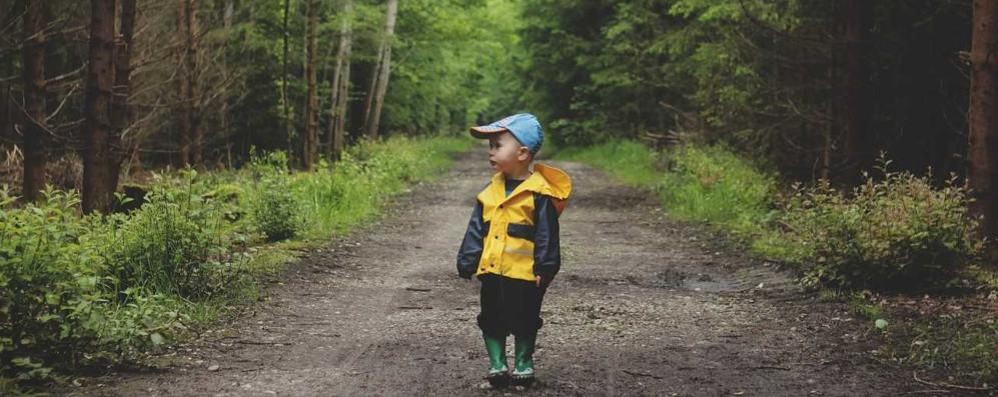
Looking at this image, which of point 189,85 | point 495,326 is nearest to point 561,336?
point 495,326

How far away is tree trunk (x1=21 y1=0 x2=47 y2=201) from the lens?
13.7 metres

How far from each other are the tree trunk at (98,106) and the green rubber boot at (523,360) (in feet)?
21.9

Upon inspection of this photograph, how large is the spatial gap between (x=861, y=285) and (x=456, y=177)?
18.3m

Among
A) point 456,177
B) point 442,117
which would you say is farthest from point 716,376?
point 442,117

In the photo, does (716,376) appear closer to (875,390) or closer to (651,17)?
(875,390)

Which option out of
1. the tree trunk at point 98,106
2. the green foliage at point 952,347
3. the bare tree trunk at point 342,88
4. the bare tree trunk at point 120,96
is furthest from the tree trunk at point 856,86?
the bare tree trunk at point 342,88

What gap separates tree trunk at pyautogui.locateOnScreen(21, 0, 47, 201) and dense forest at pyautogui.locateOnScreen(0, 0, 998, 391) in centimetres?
4

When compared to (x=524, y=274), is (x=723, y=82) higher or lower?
higher

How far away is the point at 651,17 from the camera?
27.0 meters

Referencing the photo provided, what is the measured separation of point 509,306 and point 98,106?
6.76 m

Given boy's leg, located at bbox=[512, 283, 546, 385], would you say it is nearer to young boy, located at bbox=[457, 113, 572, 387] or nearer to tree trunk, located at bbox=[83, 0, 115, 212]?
young boy, located at bbox=[457, 113, 572, 387]

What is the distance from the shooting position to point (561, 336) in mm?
6941

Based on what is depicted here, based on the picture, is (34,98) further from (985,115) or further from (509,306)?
(985,115)

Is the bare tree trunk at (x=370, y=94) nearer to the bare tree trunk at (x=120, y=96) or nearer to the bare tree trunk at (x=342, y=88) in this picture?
the bare tree trunk at (x=342, y=88)
